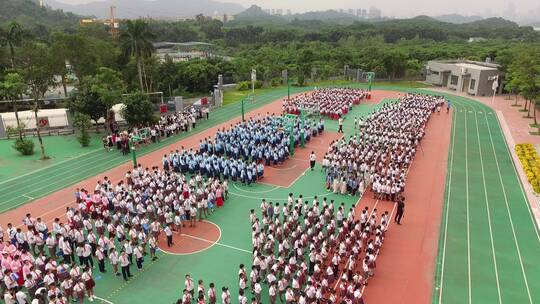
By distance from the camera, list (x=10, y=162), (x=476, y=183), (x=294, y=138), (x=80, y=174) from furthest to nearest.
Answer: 1. (x=294, y=138)
2. (x=10, y=162)
3. (x=80, y=174)
4. (x=476, y=183)

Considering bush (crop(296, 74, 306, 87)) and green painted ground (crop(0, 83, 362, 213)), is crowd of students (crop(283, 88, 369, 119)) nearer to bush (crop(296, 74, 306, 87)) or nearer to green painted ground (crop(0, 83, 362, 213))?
bush (crop(296, 74, 306, 87))

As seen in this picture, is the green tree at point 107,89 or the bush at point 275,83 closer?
the green tree at point 107,89

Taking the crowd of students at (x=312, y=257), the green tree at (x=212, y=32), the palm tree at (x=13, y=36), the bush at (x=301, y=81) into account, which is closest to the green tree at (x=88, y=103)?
the palm tree at (x=13, y=36)

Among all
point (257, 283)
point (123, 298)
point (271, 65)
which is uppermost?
point (271, 65)

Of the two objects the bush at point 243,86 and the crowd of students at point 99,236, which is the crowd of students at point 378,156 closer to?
the crowd of students at point 99,236

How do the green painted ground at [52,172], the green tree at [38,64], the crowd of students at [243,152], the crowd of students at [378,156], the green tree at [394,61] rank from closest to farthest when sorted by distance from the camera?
the crowd of students at [378,156] → the green painted ground at [52,172] → the crowd of students at [243,152] → the green tree at [38,64] → the green tree at [394,61]

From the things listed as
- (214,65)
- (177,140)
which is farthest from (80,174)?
(214,65)

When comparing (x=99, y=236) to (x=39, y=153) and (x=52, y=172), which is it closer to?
(x=52, y=172)

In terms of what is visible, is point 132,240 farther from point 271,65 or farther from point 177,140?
point 271,65
